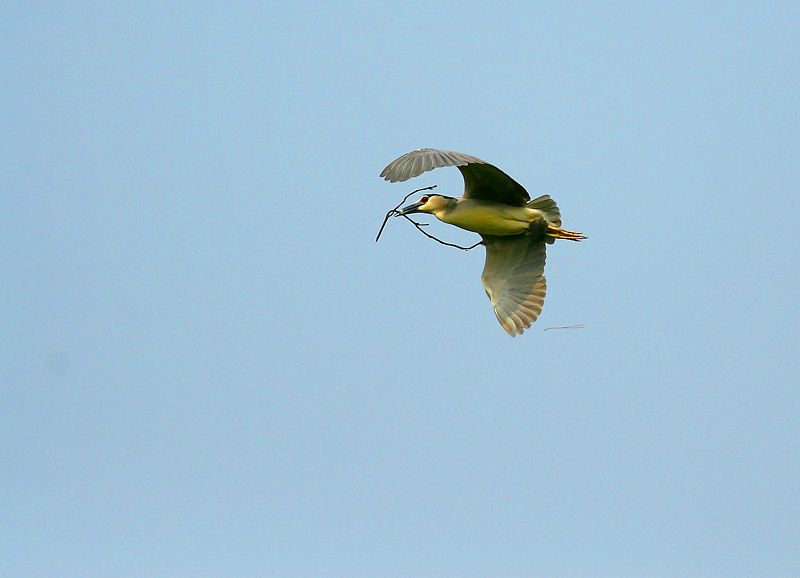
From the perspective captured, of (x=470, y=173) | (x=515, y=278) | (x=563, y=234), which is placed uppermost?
(x=470, y=173)

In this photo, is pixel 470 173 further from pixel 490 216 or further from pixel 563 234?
pixel 563 234

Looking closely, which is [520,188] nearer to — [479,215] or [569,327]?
[479,215]

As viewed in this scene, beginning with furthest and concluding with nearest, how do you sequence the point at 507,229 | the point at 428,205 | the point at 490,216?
the point at 428,205
the point at 507,229
the point at 490,216

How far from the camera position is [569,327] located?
36.9ft

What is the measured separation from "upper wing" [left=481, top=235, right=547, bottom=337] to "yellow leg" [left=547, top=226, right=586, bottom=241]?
0.62 ft

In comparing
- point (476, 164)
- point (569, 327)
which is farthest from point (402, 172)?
point (569, 327)

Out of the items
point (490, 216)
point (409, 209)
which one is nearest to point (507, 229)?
point (490, 216)

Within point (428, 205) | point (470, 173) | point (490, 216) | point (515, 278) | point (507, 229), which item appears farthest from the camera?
point (515, 278)

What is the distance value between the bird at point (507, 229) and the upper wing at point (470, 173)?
1cm

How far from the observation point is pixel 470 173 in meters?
11.7

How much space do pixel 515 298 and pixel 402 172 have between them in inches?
122

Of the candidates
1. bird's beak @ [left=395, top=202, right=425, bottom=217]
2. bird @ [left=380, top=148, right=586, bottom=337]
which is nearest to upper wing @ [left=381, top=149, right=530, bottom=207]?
bird @ [left=380, top=148, right=586, bottom=337]

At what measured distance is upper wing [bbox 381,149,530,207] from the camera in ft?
32.6

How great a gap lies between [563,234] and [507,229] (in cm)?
66
